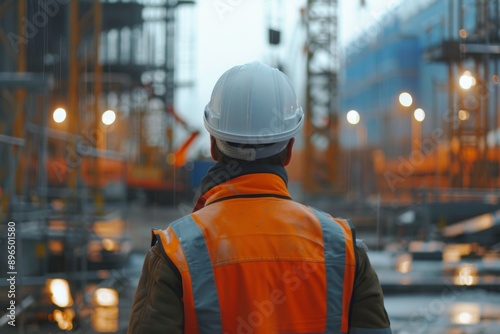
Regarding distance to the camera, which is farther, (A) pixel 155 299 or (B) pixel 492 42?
(B) pixel 492 42

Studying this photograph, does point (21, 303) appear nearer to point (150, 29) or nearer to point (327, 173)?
point (150, 29)

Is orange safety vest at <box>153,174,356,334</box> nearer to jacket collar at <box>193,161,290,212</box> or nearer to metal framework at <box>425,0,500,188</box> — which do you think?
jacket collar at <box>193,161,290,212</box>

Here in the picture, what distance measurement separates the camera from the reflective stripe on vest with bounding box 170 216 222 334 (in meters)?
1.80

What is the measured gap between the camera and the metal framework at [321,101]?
3638 centimetres

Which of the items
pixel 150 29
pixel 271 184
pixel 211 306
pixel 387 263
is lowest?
pixel 387 263

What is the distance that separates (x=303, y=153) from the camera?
36.6m

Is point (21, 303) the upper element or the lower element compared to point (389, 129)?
lower

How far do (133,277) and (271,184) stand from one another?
10185 mm

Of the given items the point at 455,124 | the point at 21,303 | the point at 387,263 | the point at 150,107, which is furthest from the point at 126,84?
the point at 21,303

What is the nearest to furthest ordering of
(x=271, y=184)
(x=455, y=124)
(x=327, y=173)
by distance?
(x=271, y=184), (x=455, y=124), (x=327, y=173)

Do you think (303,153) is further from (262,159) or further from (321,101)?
(262,159)

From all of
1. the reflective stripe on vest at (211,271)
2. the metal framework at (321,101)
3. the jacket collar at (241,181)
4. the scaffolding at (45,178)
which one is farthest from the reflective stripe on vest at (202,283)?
the metal framework at (321,101)

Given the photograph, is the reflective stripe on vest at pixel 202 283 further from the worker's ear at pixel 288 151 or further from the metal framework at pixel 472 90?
the metal framework at pixel 472 90

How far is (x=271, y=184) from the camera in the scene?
1.97 metres
